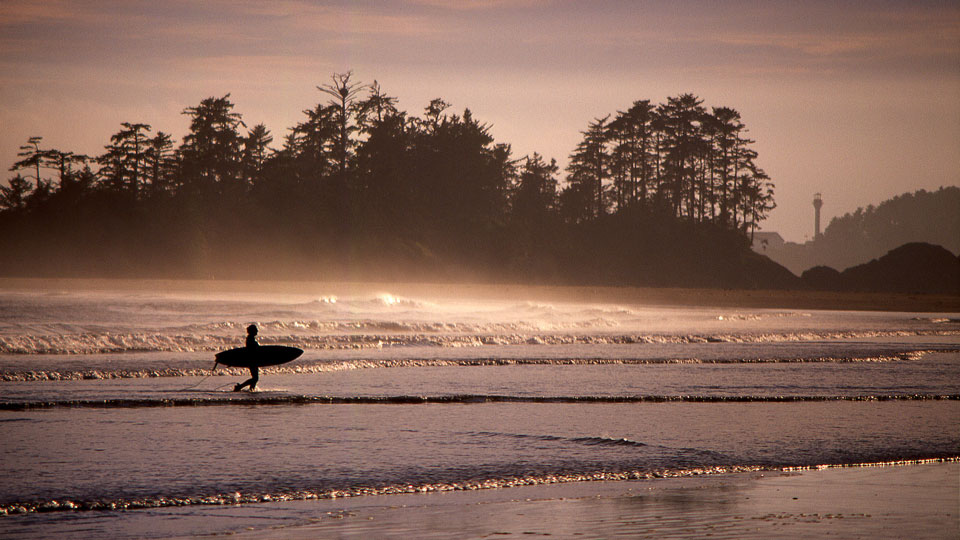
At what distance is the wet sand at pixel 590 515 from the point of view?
22.9 feet

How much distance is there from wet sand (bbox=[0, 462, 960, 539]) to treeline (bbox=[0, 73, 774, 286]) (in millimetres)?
67201

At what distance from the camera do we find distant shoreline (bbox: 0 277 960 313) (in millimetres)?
55594

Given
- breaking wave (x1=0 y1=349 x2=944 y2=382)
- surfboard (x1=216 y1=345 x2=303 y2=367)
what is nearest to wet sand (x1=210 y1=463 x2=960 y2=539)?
surfboard (x1=216 y1=345 x2=303 y2=367)

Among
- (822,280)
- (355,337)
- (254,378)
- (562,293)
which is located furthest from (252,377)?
(822,280)

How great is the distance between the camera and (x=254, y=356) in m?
15.8

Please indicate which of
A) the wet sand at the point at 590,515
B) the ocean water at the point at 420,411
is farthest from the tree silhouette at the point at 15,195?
the wet sand at the point at 590,515

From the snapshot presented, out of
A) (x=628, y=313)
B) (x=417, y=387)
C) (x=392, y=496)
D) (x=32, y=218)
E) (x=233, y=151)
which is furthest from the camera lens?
(x=233, y=151)

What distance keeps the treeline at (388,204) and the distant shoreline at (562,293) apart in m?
9.50

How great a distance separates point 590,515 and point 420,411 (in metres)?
6.19

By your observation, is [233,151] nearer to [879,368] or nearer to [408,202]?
[408,202]

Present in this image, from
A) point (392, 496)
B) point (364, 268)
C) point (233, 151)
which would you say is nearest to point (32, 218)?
point (233, 151)

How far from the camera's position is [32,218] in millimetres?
73438

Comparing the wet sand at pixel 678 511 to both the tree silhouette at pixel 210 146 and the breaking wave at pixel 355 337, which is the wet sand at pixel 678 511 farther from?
the tree silhouette at pixel 210 146

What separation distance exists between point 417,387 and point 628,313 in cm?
2969
